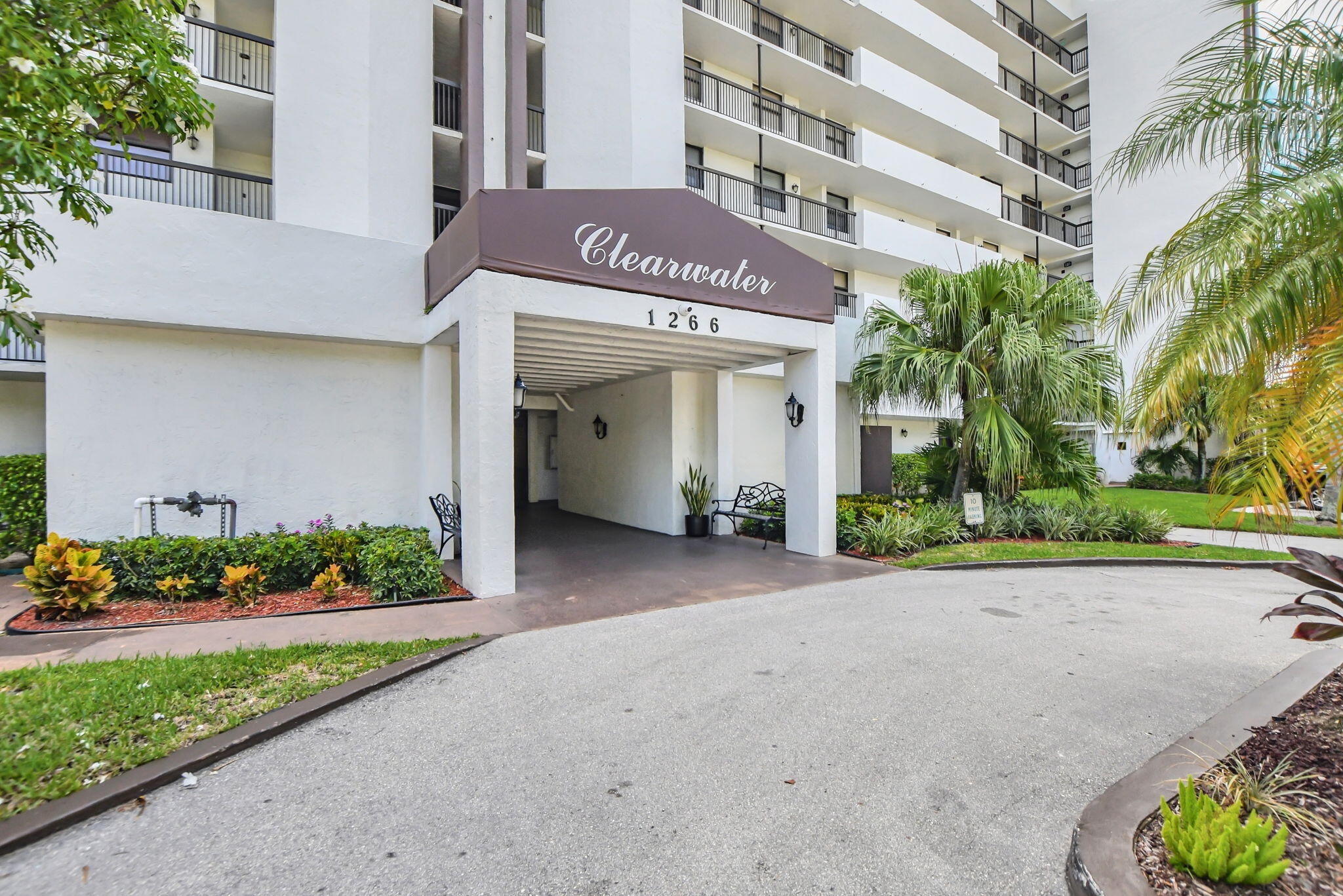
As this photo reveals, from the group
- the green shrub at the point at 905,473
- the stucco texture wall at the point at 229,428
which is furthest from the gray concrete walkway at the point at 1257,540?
the stucco texture wall at the point at 229,428

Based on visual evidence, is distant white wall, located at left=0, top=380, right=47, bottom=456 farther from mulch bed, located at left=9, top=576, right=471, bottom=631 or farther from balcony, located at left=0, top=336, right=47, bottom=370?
mulch bed, located at left=9, top=576, right=471, bottom=631

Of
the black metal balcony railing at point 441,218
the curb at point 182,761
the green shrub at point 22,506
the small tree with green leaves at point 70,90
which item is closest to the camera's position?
the curb at point 182,761

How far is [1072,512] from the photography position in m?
11.4

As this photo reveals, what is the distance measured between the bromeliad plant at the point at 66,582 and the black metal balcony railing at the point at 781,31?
15.9m

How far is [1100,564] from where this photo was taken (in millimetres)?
9133

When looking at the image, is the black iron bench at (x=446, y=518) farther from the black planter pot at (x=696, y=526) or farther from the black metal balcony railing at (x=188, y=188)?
the black metal balcony railing at (x=188, y=188)

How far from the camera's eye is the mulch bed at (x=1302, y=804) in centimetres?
208

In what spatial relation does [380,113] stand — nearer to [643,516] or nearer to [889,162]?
[643,516]

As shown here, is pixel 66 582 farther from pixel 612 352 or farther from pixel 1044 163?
pixel 1044 163

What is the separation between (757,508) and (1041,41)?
26569mm

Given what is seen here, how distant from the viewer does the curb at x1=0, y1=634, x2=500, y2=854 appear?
102 inches

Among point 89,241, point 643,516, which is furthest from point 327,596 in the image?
point 643,516

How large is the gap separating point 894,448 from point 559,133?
Answer: 12.1 metres

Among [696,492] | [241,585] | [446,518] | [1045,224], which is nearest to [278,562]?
[241,585]
